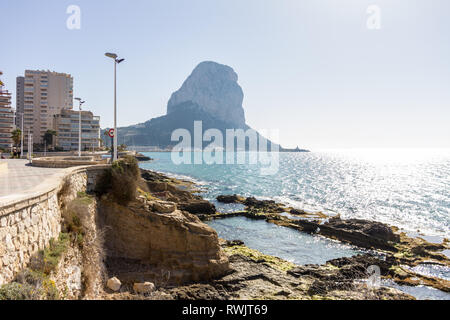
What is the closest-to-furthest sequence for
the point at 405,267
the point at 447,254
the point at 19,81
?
the point at 405,267 → the point at 447,254 → the point at 19,81

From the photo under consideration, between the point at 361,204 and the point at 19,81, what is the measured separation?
184901 millimetres

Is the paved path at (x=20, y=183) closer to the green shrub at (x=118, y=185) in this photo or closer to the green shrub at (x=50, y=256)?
the green shrub at (x=50, y=256)

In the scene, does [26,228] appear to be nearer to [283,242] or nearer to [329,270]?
[329,270]

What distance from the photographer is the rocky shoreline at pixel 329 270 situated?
16.8 meters

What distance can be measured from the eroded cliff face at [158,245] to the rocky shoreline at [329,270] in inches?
39.6

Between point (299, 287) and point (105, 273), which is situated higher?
point (105, 273)

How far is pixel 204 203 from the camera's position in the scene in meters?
42.1

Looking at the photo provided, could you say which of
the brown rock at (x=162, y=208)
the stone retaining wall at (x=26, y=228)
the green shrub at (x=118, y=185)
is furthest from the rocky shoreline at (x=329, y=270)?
the stone retaining wall at (x=26, y=228)

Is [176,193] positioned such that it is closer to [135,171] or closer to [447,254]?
[135,171]

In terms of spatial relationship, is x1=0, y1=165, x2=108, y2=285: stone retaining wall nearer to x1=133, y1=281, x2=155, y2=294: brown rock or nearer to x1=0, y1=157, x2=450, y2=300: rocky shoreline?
x1=0, y1=157, x2=450, y2=300: rocky shoreline

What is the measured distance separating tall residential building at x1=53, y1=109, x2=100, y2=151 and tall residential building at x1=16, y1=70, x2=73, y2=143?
14712mm

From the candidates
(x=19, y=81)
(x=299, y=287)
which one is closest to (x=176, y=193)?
(x=299, y=287)

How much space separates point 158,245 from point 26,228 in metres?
10.8
